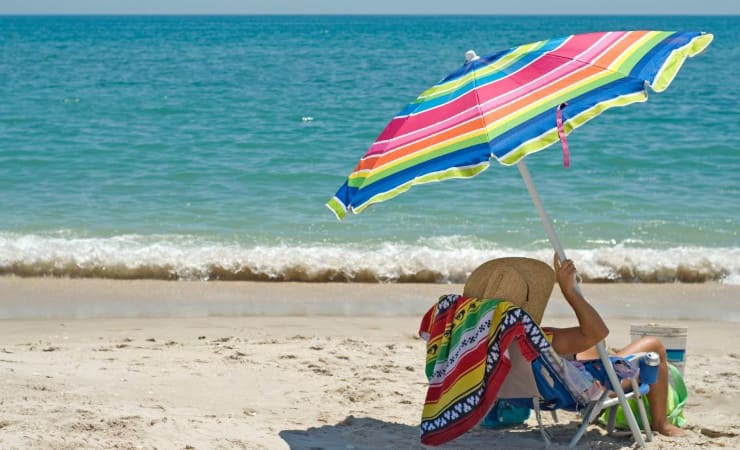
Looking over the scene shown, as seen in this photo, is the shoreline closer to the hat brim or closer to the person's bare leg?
the person's bare leg

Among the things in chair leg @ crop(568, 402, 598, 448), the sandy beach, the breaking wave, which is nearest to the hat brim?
chair leg @ crop(568, 402, 598, 448)

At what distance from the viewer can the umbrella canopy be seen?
356 cm

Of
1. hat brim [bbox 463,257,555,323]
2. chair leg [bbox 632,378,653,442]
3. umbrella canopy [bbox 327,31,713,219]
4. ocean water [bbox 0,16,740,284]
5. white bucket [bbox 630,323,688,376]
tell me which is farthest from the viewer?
ocean water [bbox 0,16,740,284]

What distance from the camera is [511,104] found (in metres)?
3.71

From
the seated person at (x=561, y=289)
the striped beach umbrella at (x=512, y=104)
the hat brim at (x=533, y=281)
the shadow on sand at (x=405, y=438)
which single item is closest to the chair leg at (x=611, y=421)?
the shadow on sand at (x=405, y=438)

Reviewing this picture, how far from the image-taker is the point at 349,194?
400 cm

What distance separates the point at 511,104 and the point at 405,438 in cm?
175

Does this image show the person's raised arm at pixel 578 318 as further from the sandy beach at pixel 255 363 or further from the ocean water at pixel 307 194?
the ocean water at pixel 307 194

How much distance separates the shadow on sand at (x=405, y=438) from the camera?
443 centimetres

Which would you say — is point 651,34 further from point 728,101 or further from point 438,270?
point 728,101

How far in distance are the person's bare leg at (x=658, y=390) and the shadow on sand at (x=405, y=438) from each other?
19cm

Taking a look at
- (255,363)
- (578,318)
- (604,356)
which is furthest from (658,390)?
(255,363)

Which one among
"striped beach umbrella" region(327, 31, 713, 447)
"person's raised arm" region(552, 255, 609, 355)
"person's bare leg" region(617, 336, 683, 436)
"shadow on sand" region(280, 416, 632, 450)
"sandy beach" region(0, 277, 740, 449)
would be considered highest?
"striped beach umbrella" region(327, 31, 713, 447)

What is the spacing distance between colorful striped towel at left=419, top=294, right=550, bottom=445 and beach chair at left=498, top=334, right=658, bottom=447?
0.31 feet
